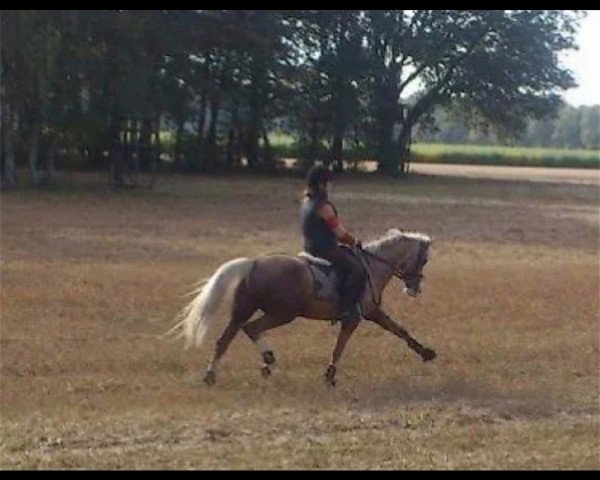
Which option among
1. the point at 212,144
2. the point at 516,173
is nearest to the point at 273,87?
the point at 212,144

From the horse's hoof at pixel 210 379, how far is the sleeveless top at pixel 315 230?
1.20 meters

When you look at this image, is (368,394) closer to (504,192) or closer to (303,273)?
(303,273)

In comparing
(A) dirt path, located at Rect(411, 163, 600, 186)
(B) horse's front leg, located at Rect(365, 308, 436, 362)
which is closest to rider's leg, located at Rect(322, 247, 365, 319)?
(B) horse's front leg, located at Rect(365, 308, 436, 362)

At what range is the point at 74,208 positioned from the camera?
79.8ft

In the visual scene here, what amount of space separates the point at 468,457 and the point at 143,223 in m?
16.1

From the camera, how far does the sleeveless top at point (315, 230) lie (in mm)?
7750

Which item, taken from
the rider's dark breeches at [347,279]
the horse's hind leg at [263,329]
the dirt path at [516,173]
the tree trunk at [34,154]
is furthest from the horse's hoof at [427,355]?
the dirt path at [516,173]

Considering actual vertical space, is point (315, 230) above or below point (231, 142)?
above

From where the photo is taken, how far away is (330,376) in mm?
7668

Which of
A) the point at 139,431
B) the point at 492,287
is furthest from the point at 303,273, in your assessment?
the point at 492,287

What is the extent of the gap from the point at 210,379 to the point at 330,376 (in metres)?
0.88

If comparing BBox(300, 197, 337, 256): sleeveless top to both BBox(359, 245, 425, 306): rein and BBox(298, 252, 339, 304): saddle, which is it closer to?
BBox(298, 252, 339, 304): saddle

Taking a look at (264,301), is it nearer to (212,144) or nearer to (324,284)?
(324,284)
